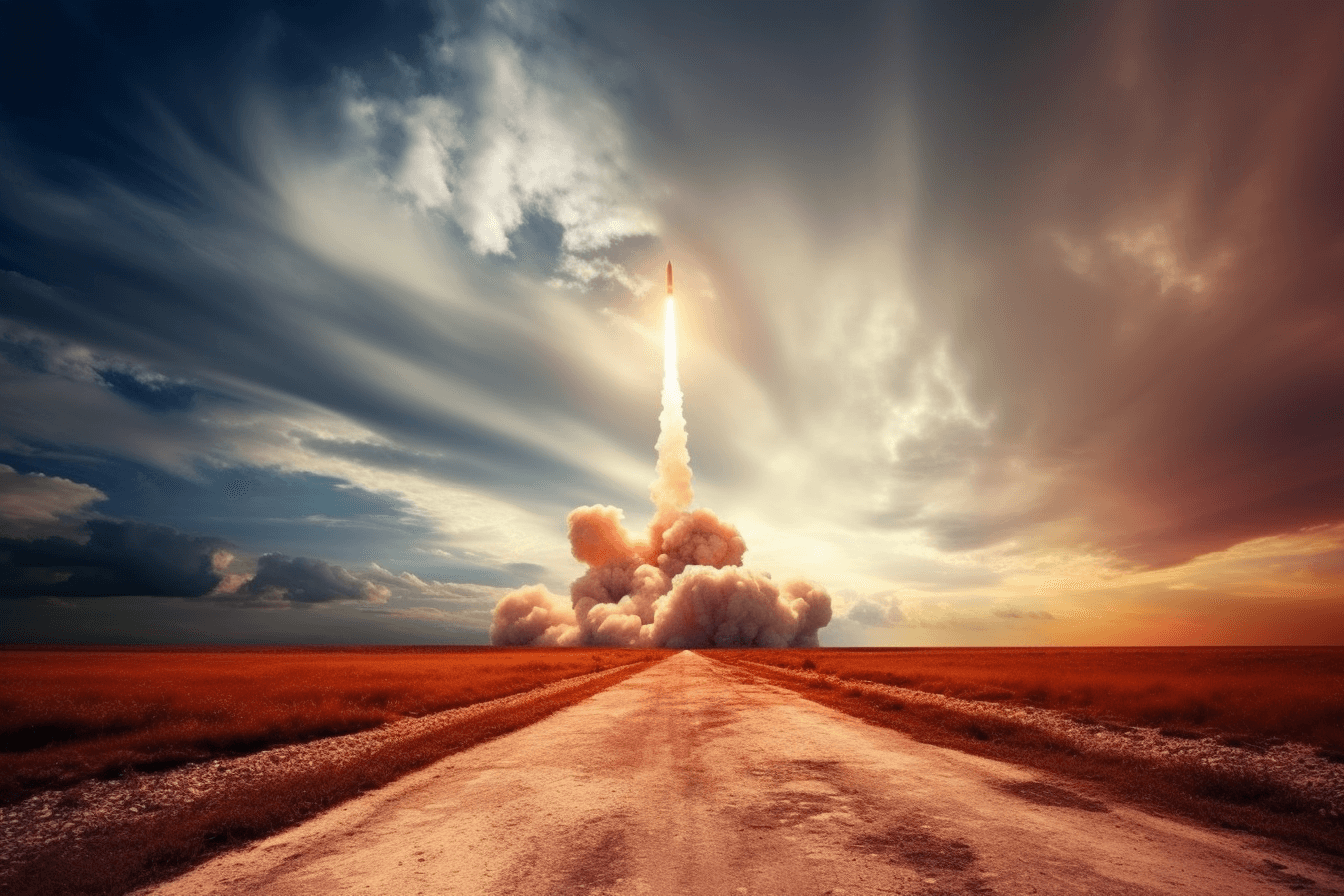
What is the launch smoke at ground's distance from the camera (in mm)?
122375

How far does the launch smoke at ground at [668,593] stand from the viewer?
401ft

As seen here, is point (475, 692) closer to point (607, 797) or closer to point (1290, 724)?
point (607, 797)

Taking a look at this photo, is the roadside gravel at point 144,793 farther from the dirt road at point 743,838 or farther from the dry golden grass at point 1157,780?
the dry golden grass at point 1157,780

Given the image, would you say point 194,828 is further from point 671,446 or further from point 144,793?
point 671,446

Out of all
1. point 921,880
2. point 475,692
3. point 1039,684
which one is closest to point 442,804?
point 921,880

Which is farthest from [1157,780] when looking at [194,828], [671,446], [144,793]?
[671,446]

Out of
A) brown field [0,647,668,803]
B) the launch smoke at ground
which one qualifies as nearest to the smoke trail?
the launch smoke at ground

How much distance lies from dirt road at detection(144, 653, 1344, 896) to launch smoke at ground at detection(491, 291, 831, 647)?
9003cm

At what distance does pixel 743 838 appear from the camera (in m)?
8.68

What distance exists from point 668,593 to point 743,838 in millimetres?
123437

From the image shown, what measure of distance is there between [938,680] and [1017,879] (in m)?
32.2

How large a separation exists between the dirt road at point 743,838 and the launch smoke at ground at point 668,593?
295 ft

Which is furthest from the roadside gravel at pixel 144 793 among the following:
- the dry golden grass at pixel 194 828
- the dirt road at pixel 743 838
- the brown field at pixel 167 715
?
the dirt road at pixel 743 838

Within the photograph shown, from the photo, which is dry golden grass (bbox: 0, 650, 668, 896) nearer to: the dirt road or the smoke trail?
the dirt road
